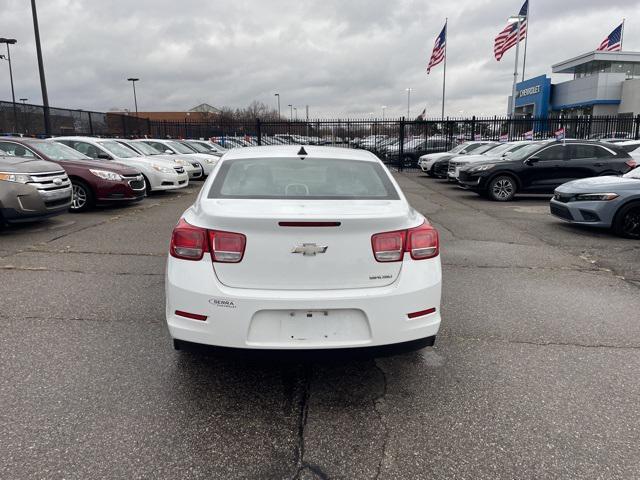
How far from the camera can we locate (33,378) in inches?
130

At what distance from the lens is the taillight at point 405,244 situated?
2.94 metres

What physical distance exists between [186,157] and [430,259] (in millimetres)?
15520

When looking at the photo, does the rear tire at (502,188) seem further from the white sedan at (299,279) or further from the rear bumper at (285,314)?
the rear bumper at (285,314)

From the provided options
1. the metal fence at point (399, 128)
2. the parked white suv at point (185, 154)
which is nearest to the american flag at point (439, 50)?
the metal fence at point (399, 128)

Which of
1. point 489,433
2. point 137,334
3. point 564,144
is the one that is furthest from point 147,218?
point 564,144

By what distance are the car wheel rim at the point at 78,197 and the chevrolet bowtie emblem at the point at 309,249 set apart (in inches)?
348

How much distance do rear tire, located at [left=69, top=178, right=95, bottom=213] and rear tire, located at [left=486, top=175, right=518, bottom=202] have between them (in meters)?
9.96

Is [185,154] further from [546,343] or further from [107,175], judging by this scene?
[546,343]

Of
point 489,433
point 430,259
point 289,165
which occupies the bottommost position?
point 489,433

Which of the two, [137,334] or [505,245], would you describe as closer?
[137,334]

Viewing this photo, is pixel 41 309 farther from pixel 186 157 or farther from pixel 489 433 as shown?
pixel 186 157

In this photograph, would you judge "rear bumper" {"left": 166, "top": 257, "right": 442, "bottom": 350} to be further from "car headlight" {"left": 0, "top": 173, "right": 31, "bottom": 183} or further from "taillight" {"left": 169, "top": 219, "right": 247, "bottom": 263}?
"car headlight" {"left": 0, "top": 173, "right": 31, "bottom": 183}

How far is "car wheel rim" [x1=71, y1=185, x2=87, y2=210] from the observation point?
1015 centimetres

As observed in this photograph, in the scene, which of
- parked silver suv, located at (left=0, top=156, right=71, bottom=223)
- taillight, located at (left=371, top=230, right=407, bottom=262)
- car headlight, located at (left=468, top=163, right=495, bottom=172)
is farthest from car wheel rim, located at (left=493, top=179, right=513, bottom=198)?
taillight, located at (left=371, top=230, right=407, bottom=262)
